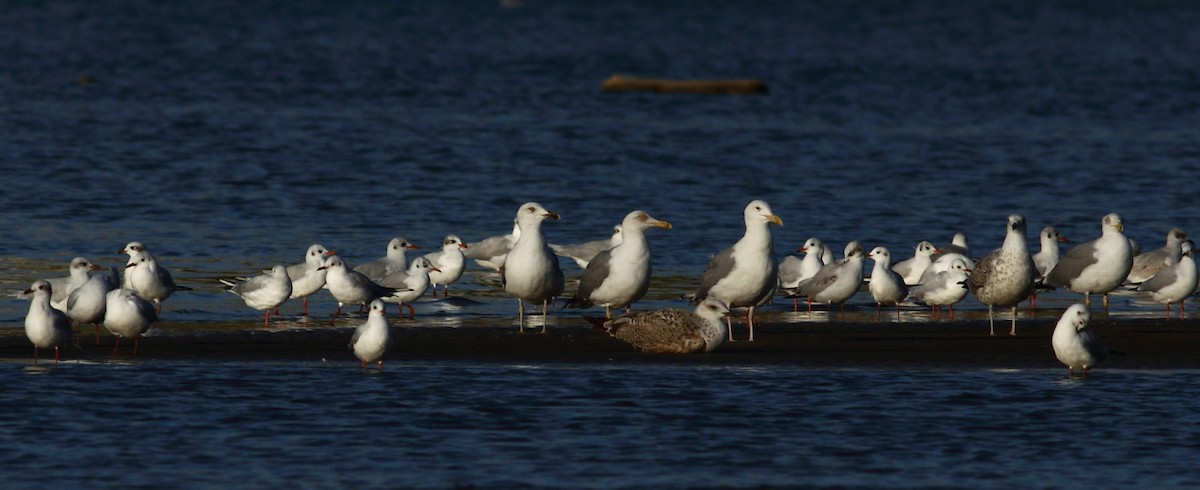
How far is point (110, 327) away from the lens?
17.8 m

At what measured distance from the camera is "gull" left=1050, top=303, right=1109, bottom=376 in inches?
655

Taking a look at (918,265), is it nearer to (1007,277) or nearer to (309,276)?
(1007,277)

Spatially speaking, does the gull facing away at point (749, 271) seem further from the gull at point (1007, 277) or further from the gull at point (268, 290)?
the gull at point (268, 290)

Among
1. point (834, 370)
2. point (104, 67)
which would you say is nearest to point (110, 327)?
point (834, 370)

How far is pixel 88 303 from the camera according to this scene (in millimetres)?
17859

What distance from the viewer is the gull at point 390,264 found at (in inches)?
907

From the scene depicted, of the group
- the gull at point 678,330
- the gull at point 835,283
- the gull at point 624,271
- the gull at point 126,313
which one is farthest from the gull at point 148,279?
the gull at point 835,283

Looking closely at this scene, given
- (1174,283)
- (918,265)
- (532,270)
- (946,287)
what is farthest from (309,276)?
(1174,283)

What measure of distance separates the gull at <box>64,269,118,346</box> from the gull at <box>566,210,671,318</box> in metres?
4.83

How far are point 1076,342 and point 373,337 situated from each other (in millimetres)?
5997

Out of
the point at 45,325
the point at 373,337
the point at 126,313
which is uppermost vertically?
the point at 126,313

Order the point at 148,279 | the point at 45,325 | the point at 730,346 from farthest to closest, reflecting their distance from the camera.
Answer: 1. the point at 148,279
2. the point at 730,346
3. the point at 45,325

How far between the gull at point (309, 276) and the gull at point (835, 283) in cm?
526

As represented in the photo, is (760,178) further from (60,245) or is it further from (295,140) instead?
(60,245)
